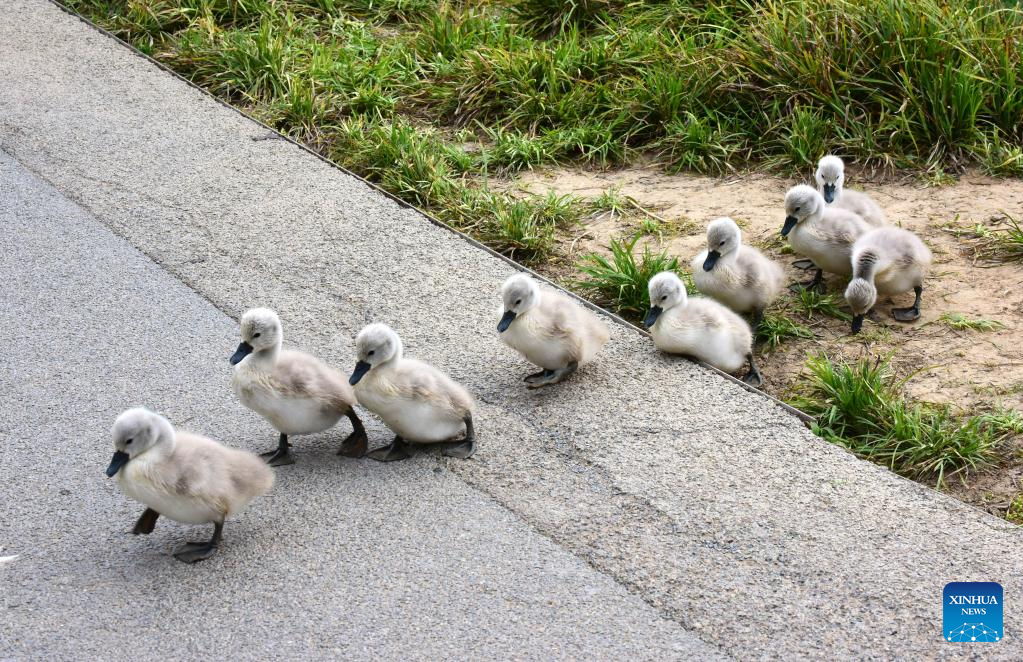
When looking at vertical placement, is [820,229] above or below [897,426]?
above

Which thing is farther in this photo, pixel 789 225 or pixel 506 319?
pixel 789 225

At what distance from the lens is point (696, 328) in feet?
17.0

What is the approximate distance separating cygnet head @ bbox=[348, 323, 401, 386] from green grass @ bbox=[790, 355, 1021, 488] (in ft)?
5.72

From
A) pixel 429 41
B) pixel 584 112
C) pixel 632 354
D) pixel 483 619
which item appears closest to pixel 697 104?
pixel 584 112

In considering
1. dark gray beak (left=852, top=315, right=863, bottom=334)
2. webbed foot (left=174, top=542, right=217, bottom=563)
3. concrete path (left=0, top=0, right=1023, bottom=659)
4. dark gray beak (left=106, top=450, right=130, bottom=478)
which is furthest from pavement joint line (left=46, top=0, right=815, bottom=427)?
dark gray beak (left=106, top=450, right=130, bottom=478)

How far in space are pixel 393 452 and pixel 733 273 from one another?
6.12 feet

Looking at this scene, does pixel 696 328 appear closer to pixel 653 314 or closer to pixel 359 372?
pixel 653 314

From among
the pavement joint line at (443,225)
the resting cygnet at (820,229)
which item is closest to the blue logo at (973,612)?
the pavement joint line at (443,225)

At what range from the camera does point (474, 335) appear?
553cm

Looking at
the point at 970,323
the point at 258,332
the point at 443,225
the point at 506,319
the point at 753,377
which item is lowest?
the point at 970,323

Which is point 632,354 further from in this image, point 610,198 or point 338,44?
point 338,44

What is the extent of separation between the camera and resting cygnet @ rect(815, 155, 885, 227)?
20.2 feet

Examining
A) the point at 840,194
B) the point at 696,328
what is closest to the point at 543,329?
the point at 696,328

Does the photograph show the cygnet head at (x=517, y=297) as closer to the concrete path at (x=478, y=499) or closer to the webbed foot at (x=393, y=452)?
the concrete path at (x=478, y=499)
